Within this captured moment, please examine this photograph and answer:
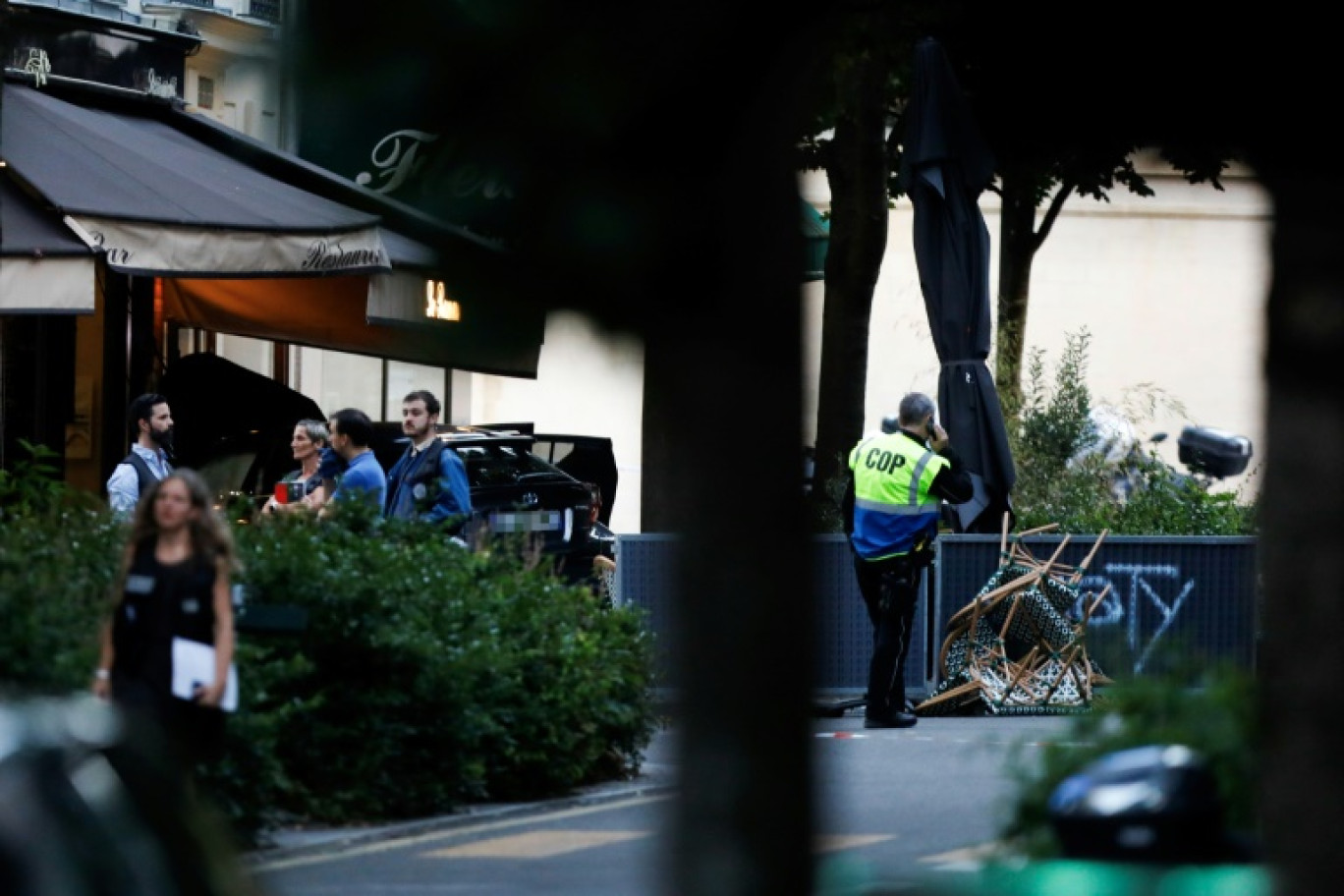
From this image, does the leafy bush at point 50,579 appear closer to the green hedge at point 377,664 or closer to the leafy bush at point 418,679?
the green hedge at point 377,664

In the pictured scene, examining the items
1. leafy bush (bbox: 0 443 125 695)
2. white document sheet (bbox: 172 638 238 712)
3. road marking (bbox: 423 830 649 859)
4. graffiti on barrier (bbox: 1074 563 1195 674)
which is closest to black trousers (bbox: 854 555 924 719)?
graffiti on barrier (bbox: 1074 563 1195 674)

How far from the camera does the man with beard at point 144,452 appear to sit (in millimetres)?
13156

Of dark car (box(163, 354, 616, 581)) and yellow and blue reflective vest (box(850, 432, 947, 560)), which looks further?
dark car (box(163, 354, 616, 581))

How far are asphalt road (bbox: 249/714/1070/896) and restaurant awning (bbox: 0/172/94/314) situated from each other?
4239 millimetres

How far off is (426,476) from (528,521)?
499 centimetres

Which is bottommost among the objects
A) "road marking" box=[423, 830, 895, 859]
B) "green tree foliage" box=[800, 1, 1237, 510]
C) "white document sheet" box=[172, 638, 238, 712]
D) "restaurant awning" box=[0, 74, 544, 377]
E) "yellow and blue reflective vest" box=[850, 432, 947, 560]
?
"road marking" box=[423, 830, 895, 859]

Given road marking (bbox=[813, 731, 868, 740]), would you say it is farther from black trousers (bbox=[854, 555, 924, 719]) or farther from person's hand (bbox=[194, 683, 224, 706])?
person's hand (bbox=[194, 683, 224, 706])

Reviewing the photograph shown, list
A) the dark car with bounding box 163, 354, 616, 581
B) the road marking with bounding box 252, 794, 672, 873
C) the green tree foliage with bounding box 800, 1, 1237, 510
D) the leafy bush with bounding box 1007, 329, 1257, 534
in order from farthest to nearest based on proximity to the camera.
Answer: the dark car with bounding box 163, 354, 616, 581 < the leafy bush with bounding box 1007, 329, 1257, 534 < the road marking with bounding box 252, 794, 672, 873 < the green tree foliage with bounding box 800, 1, 1237, 510

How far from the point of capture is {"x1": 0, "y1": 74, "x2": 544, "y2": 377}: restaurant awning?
26.2 ft

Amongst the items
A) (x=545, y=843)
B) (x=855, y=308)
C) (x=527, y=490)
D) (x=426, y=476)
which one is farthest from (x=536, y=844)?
(x=855, y=308)

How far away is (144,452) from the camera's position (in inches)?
531

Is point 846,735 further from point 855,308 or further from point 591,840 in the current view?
point 855,308

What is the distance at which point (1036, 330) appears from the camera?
41500 mm

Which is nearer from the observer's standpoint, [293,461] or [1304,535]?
[1304,535]
